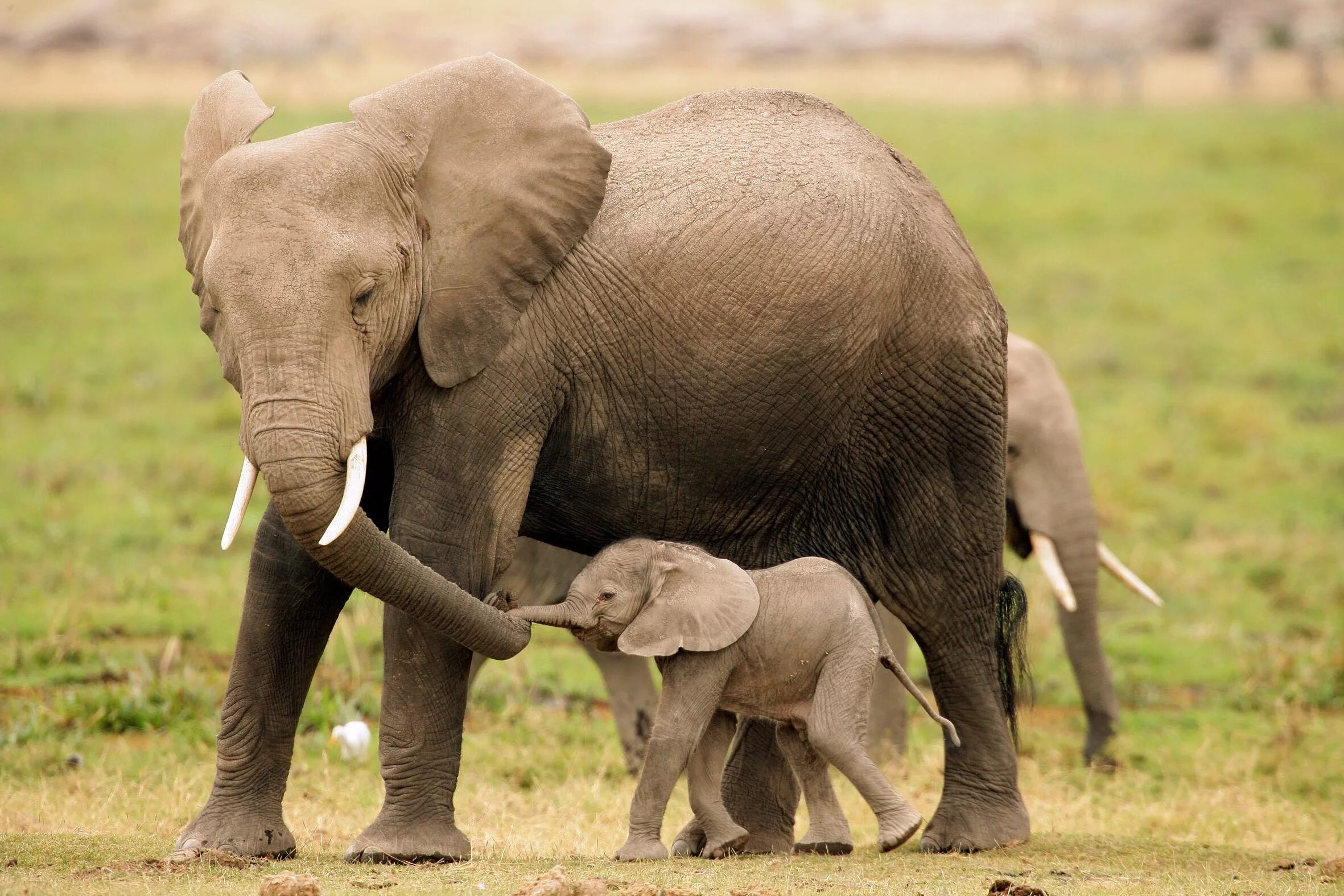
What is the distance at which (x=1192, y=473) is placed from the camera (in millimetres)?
13664

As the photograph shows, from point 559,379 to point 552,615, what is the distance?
691mm

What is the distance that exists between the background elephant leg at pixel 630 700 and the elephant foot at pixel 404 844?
270 cm

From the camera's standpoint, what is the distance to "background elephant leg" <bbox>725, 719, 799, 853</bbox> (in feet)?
20.8

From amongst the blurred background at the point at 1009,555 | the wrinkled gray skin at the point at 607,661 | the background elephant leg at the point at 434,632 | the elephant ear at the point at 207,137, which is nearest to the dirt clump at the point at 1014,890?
the blurred background at the point at 1009,555

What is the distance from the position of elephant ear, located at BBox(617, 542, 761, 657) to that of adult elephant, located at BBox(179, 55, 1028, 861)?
12.3 inches

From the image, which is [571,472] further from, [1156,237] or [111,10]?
[111,10]

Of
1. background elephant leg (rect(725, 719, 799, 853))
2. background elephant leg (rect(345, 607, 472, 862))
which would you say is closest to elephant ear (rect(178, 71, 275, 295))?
background elephant leg (rect(345, 607, 472, 862))

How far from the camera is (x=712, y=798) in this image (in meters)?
5.87

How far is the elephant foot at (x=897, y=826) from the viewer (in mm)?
5535

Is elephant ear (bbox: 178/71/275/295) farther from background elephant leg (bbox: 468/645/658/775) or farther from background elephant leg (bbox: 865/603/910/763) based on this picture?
background elephant leg (bbox: 865/603/910/763)

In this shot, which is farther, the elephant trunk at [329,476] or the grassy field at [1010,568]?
the grassy field at [1010,568]

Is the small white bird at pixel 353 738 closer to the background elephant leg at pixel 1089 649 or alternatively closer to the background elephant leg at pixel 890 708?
the background elephant leg at pixel 890 708

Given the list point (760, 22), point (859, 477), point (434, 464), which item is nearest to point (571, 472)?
point (434, 464)

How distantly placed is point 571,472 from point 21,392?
31.6ft
